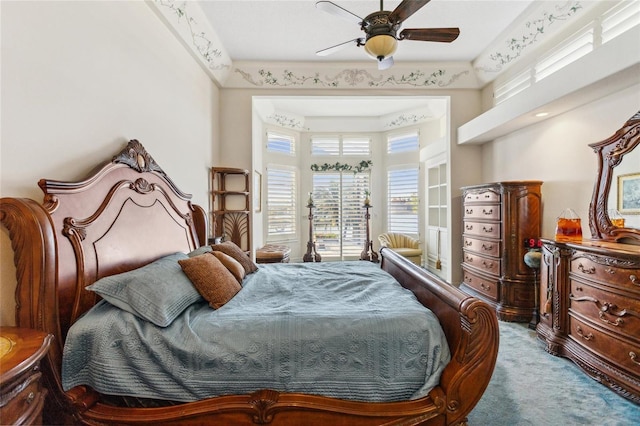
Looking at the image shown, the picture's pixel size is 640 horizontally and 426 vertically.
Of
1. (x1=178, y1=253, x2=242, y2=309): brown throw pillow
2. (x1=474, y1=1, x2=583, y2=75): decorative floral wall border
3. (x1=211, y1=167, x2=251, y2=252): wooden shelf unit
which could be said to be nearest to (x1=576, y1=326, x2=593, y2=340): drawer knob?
(x1=178, y1=253, x2=242, y2=309): brown throw pillow

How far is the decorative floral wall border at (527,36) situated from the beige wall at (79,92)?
147 inches

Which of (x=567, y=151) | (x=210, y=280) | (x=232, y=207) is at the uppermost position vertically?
(x=567, y=151)

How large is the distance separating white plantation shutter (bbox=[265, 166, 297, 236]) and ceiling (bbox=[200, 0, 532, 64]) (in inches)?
87.8

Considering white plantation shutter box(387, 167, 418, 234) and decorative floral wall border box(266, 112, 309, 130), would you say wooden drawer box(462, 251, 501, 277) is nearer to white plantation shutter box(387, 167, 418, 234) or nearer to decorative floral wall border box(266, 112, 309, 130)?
white plantation shutter box(387, 167, 418, 234)

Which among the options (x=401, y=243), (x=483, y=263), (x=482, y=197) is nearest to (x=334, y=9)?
(x=482, y=197)

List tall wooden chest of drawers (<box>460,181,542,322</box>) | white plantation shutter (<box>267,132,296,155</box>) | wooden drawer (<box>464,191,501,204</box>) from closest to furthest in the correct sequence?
tall wooden chest of drawers (<box>460,181,542,322</box>)
wooden drawer (<box>464,191,501,204</box>)
white plantation shutter (<box>267,132,296,155</box>)

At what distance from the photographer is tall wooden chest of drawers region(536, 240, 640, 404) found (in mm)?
1807

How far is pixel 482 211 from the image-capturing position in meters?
3.45

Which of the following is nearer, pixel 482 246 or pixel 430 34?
pixel 430 34

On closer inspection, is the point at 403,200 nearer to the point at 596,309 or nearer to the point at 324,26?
the point at 324,26

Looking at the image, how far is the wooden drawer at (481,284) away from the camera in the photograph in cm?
327

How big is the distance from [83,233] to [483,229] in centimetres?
389

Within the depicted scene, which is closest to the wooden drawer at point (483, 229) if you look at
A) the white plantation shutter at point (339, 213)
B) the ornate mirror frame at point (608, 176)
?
the ornate mirror frame at point (608, 176)

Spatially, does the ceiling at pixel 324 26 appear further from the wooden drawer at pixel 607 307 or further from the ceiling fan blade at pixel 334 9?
the wooden drawer at pixel 607 307
